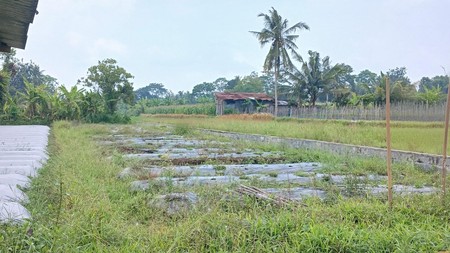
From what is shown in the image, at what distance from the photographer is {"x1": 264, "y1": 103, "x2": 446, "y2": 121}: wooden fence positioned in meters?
12.7

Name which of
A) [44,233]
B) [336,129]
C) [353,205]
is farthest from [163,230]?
[336,129]

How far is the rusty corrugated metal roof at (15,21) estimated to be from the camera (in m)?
2.41

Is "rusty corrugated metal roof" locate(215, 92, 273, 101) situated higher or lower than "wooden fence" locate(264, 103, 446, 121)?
higher

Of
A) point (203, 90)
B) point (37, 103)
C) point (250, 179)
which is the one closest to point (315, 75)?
point (37, 103)

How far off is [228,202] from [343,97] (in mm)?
22447

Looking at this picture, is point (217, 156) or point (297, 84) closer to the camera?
point (217, 156)

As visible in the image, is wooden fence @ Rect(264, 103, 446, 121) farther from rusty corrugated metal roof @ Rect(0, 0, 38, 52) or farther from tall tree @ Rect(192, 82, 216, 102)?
tall tree @ Rect(192, 82, 216, 102)

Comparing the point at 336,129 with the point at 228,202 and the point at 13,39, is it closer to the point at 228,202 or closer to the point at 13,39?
the point at 228,202

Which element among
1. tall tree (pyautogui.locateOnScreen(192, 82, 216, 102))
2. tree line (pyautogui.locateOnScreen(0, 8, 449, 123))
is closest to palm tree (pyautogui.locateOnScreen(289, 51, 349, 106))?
tree line (pyautogui.locateOnScreen(0, 8, 449, 123))

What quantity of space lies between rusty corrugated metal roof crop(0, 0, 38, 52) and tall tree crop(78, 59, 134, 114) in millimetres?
18207

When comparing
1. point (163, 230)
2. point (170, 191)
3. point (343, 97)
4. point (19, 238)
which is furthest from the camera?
point (343, 97)

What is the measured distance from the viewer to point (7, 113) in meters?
16.8

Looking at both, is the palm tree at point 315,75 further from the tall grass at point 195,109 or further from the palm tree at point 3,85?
the palm tree at point 3,85

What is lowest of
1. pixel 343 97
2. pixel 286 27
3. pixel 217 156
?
pixel 217 156
